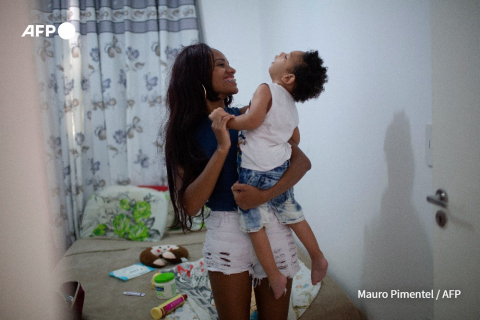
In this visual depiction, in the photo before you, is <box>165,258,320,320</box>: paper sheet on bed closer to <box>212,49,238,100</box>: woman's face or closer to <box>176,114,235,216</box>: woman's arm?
<box>176,114,235,216</box>: woman's arm

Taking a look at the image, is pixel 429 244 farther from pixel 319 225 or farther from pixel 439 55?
pixel 319 225

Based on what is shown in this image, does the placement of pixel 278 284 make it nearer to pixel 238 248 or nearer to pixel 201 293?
pixel 238 248

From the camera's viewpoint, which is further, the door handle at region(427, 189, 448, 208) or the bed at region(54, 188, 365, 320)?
the bed at region(54, 188, 365, 320)

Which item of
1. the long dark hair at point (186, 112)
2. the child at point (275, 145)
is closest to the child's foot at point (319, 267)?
the child at point (275, 145)

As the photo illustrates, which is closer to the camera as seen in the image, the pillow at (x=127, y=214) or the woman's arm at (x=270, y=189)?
the woman's arm at (x=270, y=189)

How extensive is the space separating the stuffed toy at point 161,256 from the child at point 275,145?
1298 millimetres

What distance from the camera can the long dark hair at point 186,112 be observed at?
3.76 ft

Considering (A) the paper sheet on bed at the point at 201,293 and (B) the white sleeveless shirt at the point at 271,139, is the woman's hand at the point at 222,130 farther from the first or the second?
(A) the paper sheet on bed at the point at 201,293

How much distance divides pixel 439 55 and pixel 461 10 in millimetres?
117

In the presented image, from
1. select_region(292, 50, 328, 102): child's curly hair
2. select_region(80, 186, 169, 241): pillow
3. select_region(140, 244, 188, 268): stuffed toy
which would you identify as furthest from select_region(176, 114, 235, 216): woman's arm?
select_region(80, 186, 169, 241): pillow

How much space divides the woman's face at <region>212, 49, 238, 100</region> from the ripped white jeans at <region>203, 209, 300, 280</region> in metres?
0.43

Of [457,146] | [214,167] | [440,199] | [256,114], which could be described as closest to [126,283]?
[214,167]

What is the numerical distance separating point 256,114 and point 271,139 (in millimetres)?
102

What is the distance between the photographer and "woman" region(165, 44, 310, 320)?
1.07m
